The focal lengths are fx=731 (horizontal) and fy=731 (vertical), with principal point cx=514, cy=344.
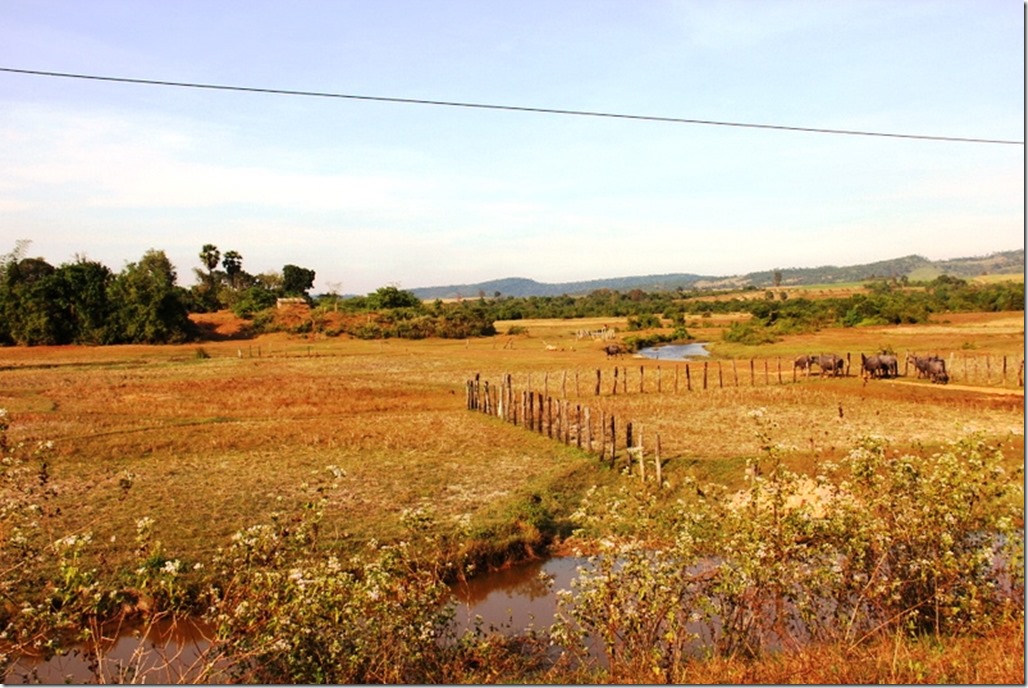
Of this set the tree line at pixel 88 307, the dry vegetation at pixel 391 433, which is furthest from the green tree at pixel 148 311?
the dry vegetation at pixel 391 433

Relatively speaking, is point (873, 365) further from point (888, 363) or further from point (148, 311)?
point (148, 311)

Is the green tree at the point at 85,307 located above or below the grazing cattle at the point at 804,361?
above

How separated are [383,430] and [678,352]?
1838 inches

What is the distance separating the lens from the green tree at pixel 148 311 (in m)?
74.6

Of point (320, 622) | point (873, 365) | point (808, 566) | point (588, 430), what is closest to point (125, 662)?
point (320, 622)

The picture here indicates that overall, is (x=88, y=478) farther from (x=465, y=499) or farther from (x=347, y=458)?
(x=465, y=499)

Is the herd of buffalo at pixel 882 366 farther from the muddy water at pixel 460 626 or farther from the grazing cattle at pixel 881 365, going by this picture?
the muddy water at pixel 460 626

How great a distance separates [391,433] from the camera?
26781 mm

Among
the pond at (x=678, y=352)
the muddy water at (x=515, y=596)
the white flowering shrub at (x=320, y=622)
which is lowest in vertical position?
the pond at (x=678, y=352)

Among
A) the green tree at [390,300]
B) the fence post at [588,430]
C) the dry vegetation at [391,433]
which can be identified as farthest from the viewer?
the green tree at [390,300]

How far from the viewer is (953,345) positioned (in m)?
56.9

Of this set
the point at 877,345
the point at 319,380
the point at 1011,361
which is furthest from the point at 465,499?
the point at 877,345

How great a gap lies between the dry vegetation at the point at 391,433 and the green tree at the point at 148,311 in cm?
2008

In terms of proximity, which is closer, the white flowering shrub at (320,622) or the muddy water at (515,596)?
the white flowering shrub at (320,622)
